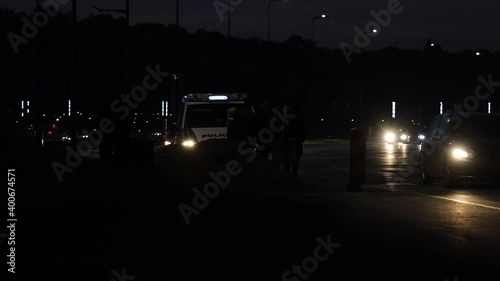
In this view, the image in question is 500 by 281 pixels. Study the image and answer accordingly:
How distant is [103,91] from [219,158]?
378 ft

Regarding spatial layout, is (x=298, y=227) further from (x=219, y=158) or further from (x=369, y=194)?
(x=219, y=158)

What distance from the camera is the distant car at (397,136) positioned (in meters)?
78.2

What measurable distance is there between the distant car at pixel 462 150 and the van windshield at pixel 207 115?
806cm

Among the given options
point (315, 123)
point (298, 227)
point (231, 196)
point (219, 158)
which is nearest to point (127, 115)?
point (219, 158)

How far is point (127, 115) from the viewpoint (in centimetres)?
2519

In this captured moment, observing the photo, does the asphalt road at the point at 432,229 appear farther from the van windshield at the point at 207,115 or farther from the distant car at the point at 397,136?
the distant car at the point at 397,136

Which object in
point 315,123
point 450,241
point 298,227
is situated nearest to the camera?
point 450,241

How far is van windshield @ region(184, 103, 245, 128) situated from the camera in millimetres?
30750

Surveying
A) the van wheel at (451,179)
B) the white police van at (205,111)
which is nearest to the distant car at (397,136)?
the white police van at (205,111)

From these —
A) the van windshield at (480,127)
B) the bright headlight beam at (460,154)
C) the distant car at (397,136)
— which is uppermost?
the van windshield at (480,127)

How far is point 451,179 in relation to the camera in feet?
73.7
